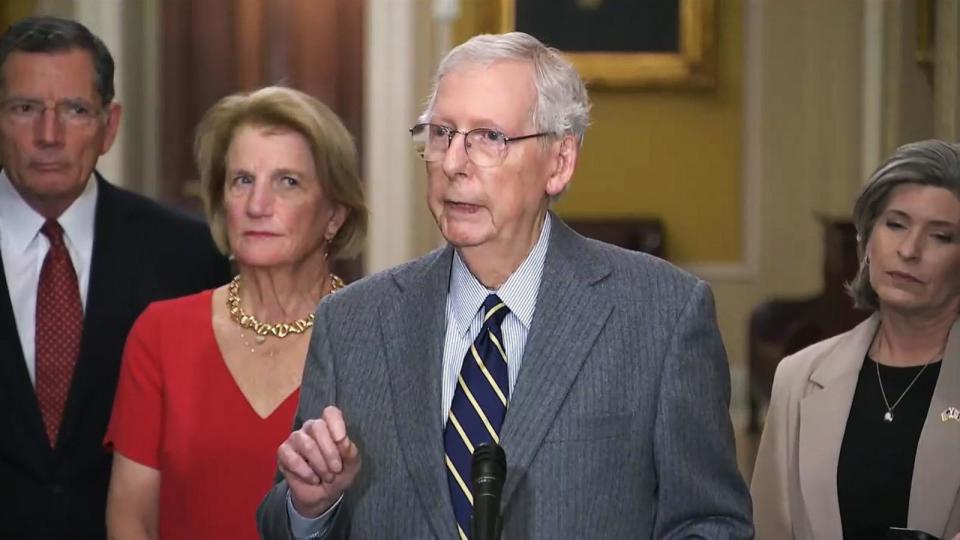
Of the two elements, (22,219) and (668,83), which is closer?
(22,219)

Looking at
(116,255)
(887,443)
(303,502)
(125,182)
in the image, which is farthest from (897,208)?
(125,182)

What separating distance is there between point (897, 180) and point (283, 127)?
3.63ft

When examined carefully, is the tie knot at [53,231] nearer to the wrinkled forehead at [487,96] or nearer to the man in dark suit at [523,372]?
the man in dark suit at [523,372]

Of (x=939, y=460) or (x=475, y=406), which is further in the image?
(x=939, y=460)

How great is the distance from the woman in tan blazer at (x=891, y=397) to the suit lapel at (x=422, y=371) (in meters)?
0.87

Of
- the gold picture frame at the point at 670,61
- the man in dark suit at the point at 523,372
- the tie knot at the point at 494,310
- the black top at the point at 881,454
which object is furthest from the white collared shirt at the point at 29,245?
the gold picture frame at the point at 670,61

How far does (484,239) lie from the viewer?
6.81ft

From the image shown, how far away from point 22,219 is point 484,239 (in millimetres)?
1390

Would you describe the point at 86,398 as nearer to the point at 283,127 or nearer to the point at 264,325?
the point at 264,325

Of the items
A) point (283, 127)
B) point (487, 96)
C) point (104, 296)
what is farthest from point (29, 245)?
point (487, 96)

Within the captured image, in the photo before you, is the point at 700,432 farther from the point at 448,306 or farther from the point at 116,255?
the point at 116,255

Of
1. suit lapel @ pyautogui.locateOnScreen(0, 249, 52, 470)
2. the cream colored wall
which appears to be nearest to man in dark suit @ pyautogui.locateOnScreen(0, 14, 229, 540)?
suit lapel @ pyautogui.locateOnScreen(0, 249, 52, 470)

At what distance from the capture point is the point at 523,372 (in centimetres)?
209

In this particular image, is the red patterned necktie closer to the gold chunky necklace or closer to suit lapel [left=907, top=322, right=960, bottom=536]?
the gold chunky necklace
